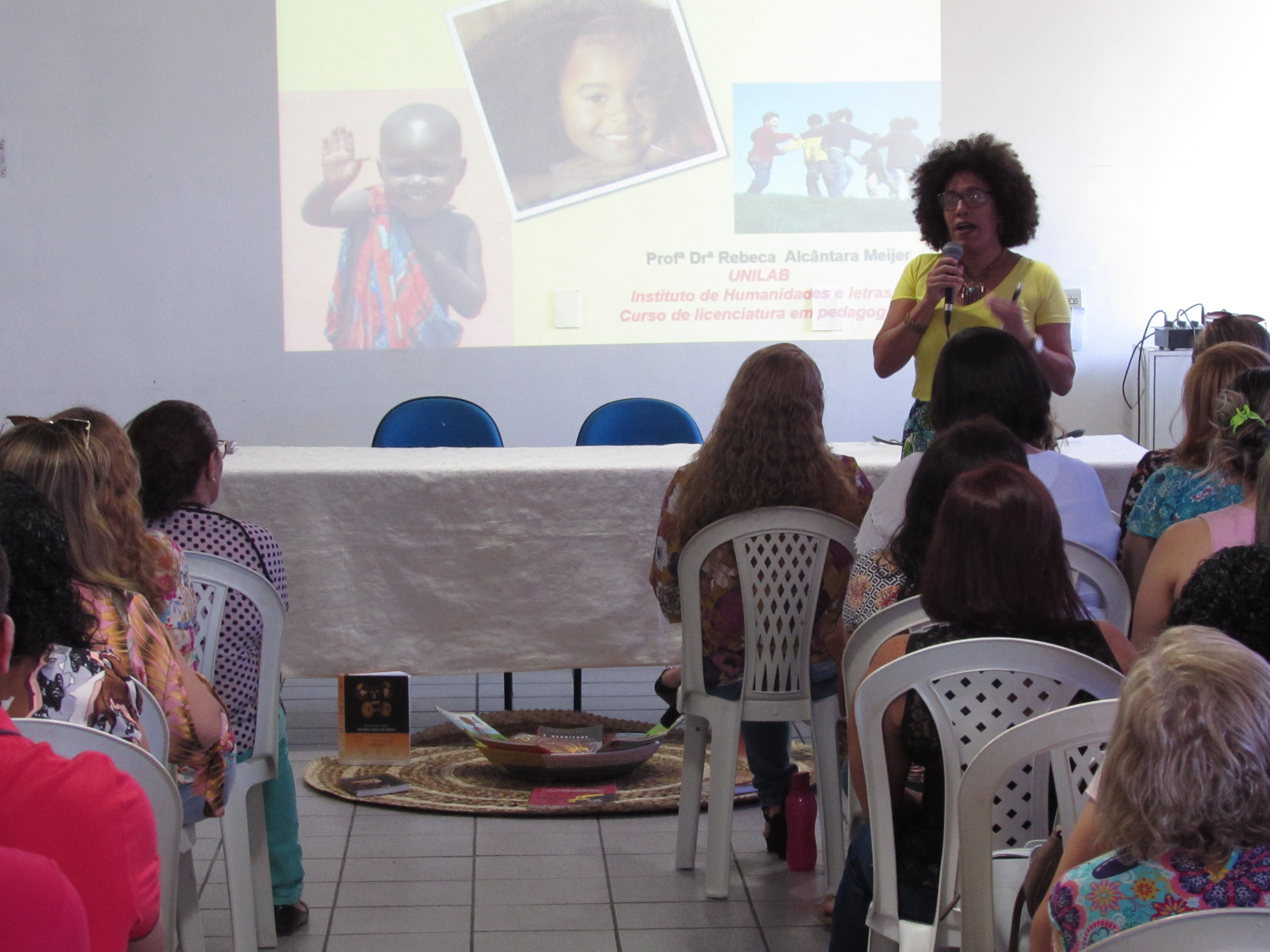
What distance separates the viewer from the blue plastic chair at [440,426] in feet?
14.0

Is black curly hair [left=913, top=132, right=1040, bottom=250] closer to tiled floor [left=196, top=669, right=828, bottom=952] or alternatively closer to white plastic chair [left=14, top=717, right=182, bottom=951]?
tiled floor [left=196, top=669, right=828, bottom=952]

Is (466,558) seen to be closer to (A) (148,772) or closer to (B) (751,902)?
(B) (751,902)

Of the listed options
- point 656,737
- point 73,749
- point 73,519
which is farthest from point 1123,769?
point 656,737

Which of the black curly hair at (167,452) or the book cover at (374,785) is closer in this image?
the black curly hair at (167,452)

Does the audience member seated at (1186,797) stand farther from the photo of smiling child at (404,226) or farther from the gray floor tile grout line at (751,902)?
the photo of smiling child at (404,226)

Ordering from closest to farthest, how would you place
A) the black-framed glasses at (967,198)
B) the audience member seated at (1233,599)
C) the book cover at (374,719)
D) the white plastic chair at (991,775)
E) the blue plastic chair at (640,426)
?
the audience member seated at (1233,599)
the white plastic chair at (991,775)
the black-framed glasses at (967,198)
the book cover at (374,719)
the blue plastic chair at (640,426)

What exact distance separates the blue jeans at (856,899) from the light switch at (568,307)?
4.09 m

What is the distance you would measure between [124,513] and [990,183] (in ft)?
7.56

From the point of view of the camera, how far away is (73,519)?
1642 millimetres

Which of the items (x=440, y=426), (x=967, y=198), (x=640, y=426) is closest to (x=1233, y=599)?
(x=967, y=198)

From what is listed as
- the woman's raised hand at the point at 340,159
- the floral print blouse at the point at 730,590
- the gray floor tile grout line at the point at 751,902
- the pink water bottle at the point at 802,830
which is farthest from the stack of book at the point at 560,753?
the woman's raised hand at the point at 340,159

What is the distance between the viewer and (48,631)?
127 centimetres

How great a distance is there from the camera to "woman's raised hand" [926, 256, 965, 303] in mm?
2914

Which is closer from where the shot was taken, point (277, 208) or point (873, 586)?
point (873, 586)
